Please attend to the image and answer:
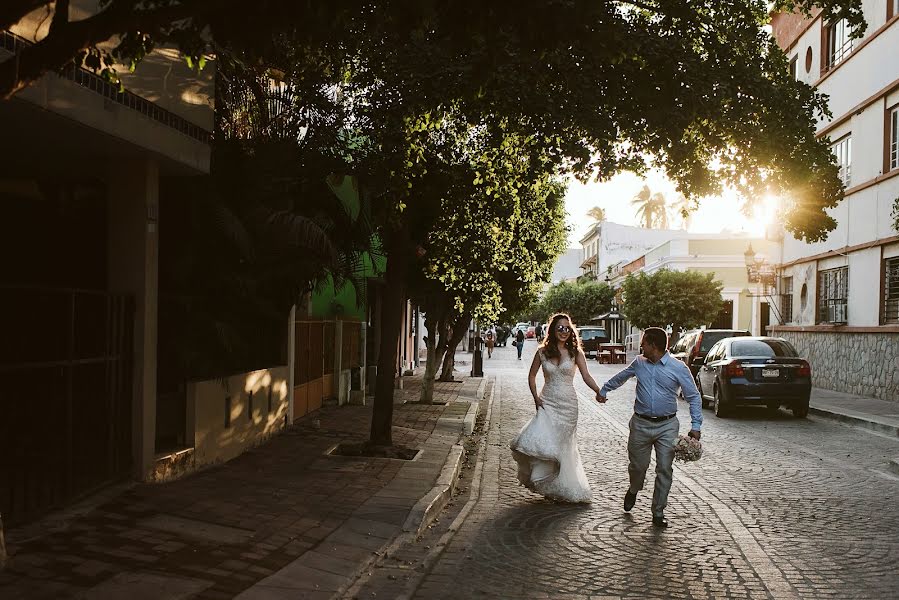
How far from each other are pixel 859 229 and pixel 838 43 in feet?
18.8

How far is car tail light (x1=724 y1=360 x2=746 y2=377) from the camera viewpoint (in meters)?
17.0

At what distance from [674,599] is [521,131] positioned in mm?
5341

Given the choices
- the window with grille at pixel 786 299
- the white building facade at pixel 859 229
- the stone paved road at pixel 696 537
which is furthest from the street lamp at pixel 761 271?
the stone paved road at pixel 696 537

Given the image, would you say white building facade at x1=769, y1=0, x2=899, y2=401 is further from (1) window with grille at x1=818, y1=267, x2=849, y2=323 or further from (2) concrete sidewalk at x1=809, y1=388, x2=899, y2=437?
(2) concrete sidewalk at x1=809, y1=388, x2=899, y2=437

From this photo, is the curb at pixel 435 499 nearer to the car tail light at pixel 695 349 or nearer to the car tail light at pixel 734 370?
the car tail light at pixel 734 370

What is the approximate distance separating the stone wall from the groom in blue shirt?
14723 millimetres

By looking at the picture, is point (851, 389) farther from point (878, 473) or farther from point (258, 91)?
point (258, 91)

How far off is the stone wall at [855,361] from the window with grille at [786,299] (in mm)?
2215

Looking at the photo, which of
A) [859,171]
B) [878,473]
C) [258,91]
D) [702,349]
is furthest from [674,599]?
[859,171]

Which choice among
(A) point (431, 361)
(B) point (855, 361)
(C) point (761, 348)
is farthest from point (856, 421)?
(A) point (431, 361)

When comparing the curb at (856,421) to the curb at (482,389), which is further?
the curb at (482,389)

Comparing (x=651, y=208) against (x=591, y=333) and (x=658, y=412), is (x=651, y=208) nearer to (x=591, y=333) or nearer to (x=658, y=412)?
(x=591, y=333)

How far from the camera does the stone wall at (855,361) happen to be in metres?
20.3

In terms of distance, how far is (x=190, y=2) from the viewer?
4414 mm
